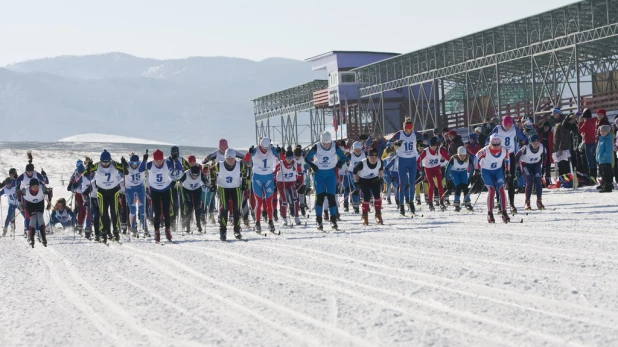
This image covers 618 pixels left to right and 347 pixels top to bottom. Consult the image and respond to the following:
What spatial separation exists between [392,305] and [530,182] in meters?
9.33

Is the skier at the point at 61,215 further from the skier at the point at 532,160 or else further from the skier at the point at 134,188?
the skier at the point at 532,160

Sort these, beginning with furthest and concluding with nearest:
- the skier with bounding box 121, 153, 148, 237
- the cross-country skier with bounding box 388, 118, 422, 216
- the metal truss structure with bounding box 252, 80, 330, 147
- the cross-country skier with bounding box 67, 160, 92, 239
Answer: the metal truss structure with bounding box 252, 80, 330, 147 → the cross-country skier with bounding box 67, 160, 92, 239 → the skier with bounding box 121, 153, 148, 237 → the cross-country skier with bounding box 388, 118, 422, 216

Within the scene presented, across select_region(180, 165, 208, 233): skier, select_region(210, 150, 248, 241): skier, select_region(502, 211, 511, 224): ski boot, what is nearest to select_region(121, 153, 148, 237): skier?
select_region(180, 165, 208, 233): skier

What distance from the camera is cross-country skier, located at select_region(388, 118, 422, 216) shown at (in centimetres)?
1772

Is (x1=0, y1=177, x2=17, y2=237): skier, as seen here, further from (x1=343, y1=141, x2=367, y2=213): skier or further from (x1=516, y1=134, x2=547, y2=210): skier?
(x1=516, y1=134, x2=547, y2=210): skier

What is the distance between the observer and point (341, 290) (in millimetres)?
8805

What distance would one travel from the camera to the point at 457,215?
17.3m

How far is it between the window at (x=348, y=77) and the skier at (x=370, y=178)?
42175mm

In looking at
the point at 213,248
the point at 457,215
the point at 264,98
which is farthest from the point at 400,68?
the point at 213,248

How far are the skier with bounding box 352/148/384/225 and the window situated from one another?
42175mm

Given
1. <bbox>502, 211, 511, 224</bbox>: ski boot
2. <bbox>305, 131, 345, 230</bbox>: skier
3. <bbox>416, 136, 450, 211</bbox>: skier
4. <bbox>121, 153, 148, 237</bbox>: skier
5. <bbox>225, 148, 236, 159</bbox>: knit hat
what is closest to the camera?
<bbox>502, 211, 511, 224</bbox>: ski boot

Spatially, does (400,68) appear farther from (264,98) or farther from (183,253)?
(183,253)

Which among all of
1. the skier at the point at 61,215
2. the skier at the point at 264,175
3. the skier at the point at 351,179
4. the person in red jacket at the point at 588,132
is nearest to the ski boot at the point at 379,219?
the skier at the point at 351,179

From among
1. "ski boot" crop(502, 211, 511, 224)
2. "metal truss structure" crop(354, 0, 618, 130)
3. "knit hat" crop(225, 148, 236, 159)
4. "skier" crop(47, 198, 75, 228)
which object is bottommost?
"ski boot" crop(502, 211, 511, 224)
